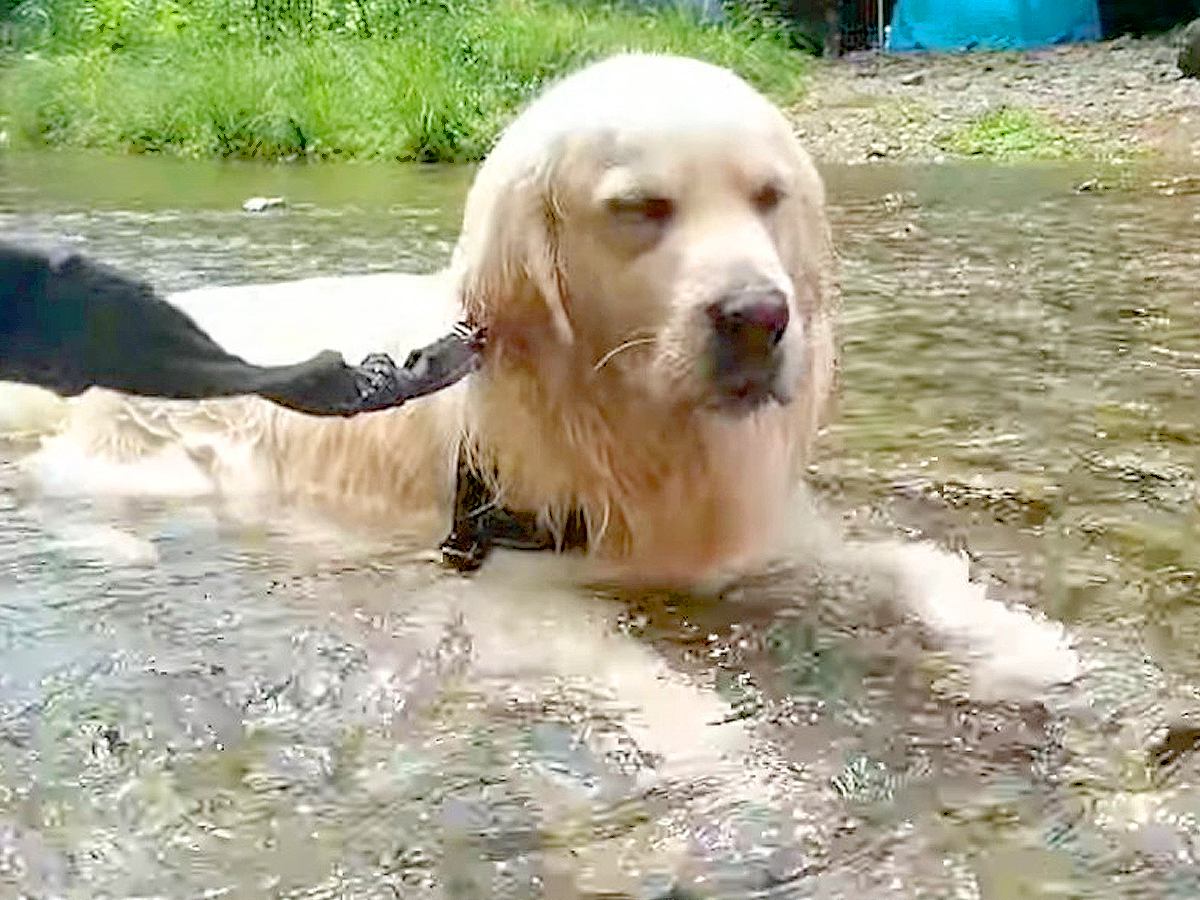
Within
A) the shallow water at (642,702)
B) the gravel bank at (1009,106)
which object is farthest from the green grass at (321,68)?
the shallow water at (642,702)

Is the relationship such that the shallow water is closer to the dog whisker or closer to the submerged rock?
the dog whisker

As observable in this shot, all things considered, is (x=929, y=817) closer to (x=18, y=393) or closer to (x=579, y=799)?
(x=579, y=799)

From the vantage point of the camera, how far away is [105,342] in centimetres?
257

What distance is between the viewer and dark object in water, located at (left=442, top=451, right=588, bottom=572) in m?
3.29

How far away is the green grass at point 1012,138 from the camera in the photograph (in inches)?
416

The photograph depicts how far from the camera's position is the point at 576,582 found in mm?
3242

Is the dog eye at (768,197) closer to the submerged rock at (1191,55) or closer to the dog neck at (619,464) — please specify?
the dog neck at (619,464)

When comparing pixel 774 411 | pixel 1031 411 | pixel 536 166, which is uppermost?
pixel 536 166

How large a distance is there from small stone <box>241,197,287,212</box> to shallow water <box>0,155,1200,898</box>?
4.39 m

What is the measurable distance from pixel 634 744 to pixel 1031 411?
2.08m

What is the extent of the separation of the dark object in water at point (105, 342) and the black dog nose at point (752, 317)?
552mm

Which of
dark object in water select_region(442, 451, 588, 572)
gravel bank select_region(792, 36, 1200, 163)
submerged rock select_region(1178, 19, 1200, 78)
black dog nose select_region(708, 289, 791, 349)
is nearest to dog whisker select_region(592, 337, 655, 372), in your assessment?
black dog nose select_region(708, 289, 791, 349)

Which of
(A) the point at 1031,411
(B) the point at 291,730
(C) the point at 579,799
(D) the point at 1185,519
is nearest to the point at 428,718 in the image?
(B) the point at 291,730

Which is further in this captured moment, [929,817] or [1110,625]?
[1110,625]
